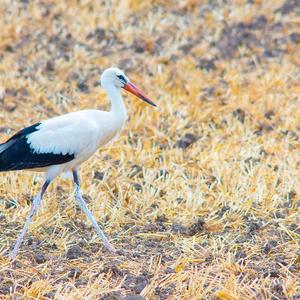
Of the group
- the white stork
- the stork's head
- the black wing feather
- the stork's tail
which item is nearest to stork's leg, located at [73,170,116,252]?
the white stork

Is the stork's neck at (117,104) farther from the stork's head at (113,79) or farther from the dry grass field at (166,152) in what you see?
the dry grass field at (166,152)

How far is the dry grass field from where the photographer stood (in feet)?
18.8

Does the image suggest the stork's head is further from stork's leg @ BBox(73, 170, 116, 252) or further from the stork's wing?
stork's leg @ BBox(73, 170, 116, 252)

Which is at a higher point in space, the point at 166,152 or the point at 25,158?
the point at 25,158

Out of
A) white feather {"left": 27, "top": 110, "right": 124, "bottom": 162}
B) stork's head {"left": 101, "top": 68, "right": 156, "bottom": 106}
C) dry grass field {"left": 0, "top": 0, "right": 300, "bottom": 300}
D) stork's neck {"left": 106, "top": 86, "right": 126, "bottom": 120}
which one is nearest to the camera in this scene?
dry grass field {"left": 0, "top": 0, "right": 300, "bottom": 300}

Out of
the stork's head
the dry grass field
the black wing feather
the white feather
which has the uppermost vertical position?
the stork's head

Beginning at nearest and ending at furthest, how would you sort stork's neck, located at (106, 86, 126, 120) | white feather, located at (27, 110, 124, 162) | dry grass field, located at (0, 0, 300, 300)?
dry grass field, located at (0, 0, 300, 300), white feather, located at (27, 110, 124, 162), stork's neck, located at (106, 86, 126, 120)

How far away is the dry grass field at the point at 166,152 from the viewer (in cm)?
573

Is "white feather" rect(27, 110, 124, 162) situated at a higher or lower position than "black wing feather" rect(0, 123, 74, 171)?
higher

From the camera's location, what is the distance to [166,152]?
311 inches

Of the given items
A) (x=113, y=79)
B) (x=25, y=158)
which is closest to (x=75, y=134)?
(x=25, y=158)

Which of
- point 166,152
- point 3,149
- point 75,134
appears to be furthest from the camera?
point 166,152

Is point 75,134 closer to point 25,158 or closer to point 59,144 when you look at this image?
point 59,144

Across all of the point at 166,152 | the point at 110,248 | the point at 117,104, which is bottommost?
the point at 166,152
